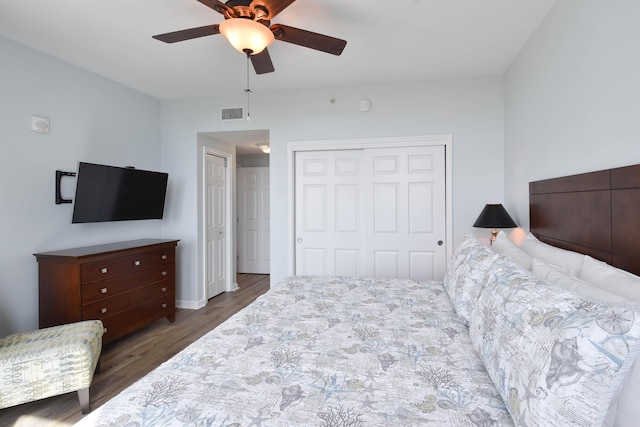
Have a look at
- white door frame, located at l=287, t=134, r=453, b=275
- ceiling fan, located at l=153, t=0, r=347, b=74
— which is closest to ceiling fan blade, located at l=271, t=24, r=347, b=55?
ceiling fan, located at l=153, t=0, r=347, b=74

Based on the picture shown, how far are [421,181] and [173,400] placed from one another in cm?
313

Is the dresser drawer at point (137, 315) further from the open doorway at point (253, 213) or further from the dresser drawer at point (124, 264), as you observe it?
the open doorway at point (253, 213)

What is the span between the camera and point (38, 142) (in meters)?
2.79

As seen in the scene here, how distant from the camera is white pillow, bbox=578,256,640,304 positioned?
3.43ft

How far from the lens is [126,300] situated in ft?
10.1

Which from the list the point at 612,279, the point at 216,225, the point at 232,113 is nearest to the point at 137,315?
the point at 216,225

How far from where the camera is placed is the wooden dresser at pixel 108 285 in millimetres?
2652

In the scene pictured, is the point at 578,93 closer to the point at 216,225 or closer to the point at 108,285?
the point at 108,285

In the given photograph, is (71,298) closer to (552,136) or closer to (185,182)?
(185,182)

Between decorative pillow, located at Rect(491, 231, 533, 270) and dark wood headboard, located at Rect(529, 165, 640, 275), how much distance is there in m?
0.25

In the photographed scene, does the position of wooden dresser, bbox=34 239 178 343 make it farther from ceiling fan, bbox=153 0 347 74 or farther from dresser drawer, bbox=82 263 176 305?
ceiling fan, bbox=153 0 347 74

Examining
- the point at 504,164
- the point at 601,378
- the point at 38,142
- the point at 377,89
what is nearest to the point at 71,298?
the point at 38,142

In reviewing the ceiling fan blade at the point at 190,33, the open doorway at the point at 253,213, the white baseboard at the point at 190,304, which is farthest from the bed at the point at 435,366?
the open doorway at the point at 253,213

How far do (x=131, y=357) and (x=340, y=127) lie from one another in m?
3.10
